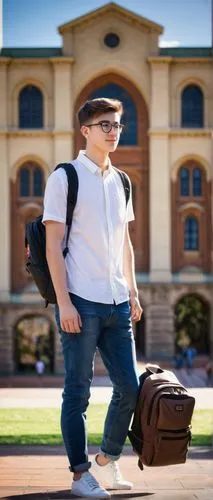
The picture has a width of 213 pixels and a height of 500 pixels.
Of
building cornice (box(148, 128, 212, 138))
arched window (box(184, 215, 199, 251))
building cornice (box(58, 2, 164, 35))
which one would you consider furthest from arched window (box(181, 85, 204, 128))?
arched window (box(184, 215, 199, 251))

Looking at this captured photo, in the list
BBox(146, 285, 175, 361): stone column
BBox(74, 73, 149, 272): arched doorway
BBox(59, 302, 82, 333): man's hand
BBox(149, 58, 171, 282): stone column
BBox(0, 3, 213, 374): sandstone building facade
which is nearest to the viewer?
BBox(59, 302, 82, 333): man's hand

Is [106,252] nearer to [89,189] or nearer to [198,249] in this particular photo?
[89,189]

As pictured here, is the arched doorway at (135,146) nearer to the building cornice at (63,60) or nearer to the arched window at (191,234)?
the building cornice at (63,60)

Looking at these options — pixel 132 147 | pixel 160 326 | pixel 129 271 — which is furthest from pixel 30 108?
pixel 129 271

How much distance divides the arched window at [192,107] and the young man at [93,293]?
95.8 ft

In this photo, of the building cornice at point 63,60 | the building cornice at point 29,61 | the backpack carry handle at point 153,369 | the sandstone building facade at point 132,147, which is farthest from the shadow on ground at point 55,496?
the building cornice at point 29,61

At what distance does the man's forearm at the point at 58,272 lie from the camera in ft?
12.4

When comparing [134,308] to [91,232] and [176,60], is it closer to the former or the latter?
[91,232]

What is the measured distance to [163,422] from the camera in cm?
383

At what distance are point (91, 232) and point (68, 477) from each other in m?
1.29

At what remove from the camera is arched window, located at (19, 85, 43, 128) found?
107ft

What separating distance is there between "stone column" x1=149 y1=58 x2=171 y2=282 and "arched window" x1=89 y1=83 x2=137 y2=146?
2.62 feet

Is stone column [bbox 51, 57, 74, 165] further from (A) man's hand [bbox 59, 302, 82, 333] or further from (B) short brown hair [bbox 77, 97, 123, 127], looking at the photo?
(A) man's hand [bbox 59, 302, 82, 333]

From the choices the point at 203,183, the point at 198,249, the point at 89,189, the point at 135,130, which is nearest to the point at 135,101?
the point at 135,130
